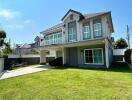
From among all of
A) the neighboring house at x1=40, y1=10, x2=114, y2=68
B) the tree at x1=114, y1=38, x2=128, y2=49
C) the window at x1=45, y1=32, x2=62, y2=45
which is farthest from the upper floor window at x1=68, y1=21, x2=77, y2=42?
the tree at x1=114, y1=38, x2=128, y2=49

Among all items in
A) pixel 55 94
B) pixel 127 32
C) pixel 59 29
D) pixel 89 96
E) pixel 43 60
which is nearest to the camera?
pixel 89 96

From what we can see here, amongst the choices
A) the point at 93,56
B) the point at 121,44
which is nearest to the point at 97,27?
the point at 93,56

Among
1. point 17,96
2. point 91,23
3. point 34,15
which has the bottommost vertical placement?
point 17,96

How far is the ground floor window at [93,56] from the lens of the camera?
1666 cm

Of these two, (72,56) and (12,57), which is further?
(12,57)

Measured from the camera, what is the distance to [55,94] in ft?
20.8

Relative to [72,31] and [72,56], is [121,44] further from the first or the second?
[72,56]

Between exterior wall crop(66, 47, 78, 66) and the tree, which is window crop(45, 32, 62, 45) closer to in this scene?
exterior wall crop(66, 47, 78, 66)

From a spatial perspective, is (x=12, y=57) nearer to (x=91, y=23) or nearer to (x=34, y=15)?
(x=34, y=15)

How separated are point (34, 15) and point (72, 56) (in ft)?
31.8

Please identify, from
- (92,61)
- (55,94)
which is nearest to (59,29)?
(92,61)

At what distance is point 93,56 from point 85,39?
8.69 feet

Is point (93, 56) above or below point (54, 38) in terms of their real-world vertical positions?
below

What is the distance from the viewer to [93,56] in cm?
1725
